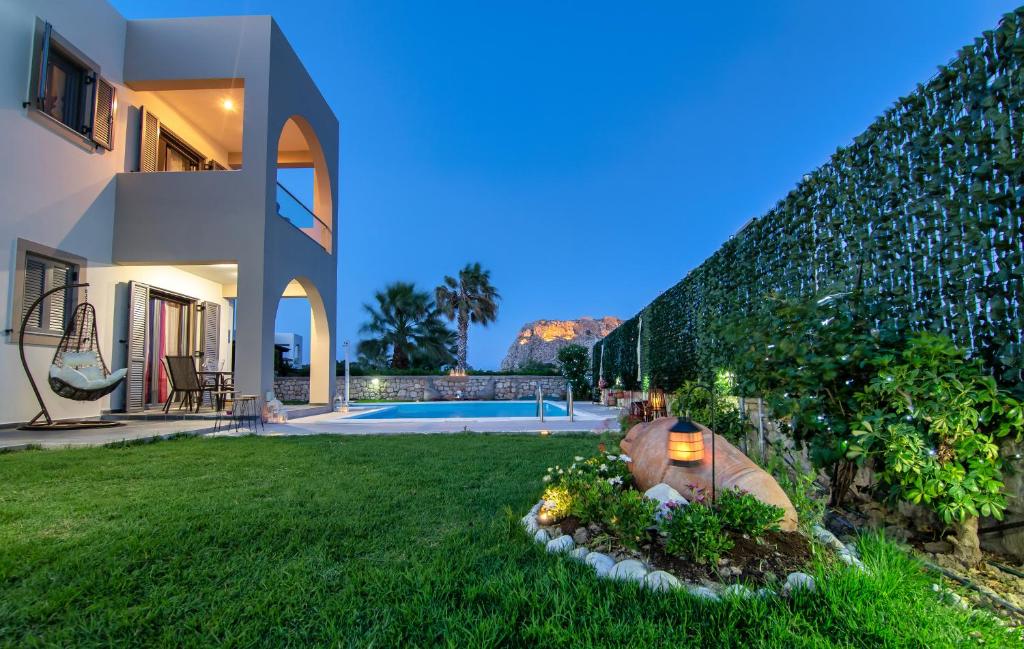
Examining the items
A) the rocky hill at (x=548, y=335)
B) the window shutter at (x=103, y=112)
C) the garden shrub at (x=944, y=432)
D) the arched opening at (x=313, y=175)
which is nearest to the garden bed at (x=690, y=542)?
the garden shrub at (x=944, y=432)

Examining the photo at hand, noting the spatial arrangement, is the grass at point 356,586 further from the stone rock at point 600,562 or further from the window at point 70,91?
the window at point 70,91

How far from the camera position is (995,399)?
218cm

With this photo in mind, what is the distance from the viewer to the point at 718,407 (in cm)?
489

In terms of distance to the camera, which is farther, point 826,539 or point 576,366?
point 576,366

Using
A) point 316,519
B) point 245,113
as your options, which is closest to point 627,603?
point 316,519

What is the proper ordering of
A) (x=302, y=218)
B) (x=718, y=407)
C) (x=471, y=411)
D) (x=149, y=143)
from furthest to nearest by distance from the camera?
(x=471, y=411), (x=302, y=218), (x=149, y=143), (x=718, y=407)

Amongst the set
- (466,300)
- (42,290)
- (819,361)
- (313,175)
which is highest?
(313,175)

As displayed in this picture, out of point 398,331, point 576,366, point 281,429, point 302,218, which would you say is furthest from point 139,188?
point 398,331

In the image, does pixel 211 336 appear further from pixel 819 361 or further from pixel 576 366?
pixel 819 361

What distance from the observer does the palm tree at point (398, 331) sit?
23203 mm

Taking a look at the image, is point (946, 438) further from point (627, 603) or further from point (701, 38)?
point (701, 38)

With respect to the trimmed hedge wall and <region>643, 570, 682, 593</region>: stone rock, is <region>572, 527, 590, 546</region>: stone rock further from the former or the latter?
the trimmed hedge wall

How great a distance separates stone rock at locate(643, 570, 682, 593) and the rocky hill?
1385 inches

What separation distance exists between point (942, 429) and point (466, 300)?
73.5 feet
